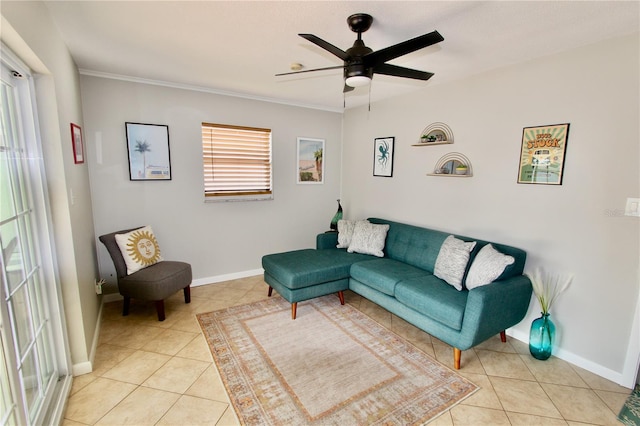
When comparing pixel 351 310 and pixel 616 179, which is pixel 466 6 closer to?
pixel 616 179

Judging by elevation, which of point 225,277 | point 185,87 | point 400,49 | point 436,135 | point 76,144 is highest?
point 185,87

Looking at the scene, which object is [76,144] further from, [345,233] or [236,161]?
[345,233]

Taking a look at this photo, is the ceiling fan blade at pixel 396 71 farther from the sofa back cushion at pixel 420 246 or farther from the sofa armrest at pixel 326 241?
the sofa armrest at pixel 326 241

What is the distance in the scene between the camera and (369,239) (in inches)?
140

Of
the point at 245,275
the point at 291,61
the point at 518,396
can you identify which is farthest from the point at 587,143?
the point at 245,275

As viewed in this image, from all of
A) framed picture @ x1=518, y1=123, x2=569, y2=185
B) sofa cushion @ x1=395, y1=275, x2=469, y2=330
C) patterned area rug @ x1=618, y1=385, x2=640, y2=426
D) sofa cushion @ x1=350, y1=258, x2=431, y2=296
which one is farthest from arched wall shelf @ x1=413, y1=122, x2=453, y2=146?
patterned area rug @ x1=618, y1=385, x2=640, y2=426

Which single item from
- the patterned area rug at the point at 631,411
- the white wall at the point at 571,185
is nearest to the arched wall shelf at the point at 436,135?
the white wall at the point at 571,185

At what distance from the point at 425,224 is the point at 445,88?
151 cm

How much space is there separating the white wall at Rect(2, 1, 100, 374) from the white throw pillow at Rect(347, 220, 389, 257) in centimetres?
257

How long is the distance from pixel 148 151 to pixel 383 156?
2846 millimetres

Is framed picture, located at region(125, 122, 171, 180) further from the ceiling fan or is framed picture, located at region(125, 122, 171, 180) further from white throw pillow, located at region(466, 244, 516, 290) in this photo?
white throw pillow, located at region(466, 244, 516, 290)

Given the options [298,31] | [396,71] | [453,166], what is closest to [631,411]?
[453,166]

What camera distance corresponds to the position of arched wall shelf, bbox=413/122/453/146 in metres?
3.21

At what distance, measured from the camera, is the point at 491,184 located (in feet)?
9.33
